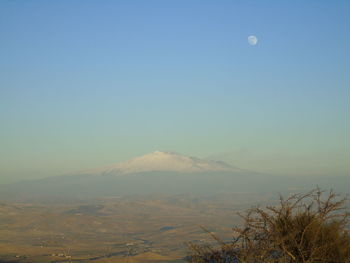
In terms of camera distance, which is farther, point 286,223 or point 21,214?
point 21,214

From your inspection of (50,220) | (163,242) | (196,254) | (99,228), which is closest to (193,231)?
(163,242)

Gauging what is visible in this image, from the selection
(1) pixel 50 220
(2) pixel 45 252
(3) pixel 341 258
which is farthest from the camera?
(1) pixel 50 220

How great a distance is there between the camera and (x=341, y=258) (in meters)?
7.06

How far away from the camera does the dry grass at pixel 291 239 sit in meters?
7.04

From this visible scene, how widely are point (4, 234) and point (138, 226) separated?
44771 mm

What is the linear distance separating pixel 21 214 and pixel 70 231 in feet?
90.9

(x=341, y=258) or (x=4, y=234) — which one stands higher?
(x=341, y=258)

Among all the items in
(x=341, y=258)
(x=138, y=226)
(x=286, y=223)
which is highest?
(x=286, y=223)

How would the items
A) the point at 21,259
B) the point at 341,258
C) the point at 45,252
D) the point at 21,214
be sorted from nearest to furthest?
the point at 341,258 < the point at 21,259 < the point at 45,252 < the point at 21,214

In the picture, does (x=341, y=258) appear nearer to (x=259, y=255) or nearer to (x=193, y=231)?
(x=259, y=255)

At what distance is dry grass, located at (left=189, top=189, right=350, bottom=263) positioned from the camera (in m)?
7.04

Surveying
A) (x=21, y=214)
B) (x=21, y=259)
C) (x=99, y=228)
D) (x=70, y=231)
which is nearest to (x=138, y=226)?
(x=99, y=228)

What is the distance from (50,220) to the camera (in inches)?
4902

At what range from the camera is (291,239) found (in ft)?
23.5
